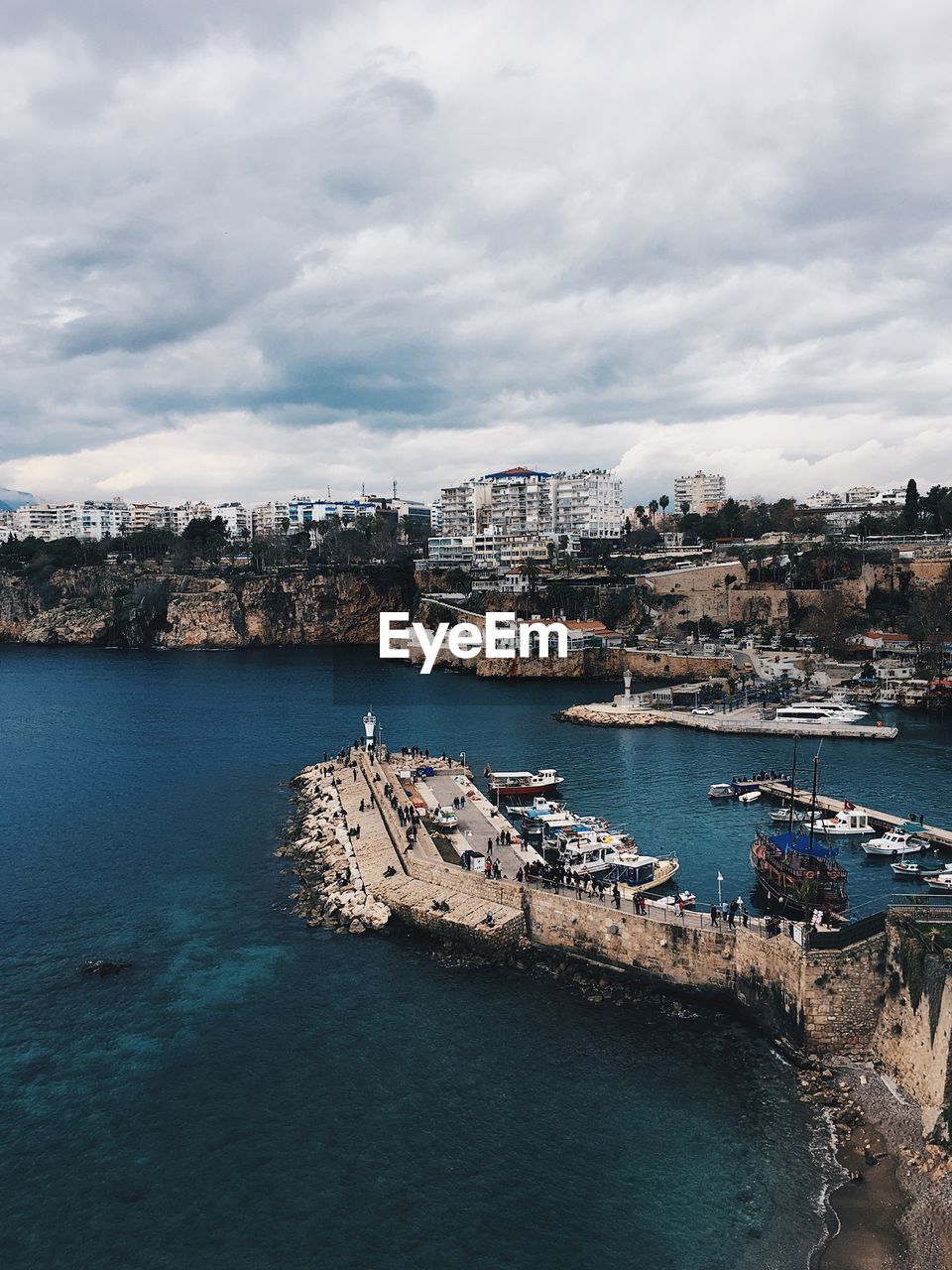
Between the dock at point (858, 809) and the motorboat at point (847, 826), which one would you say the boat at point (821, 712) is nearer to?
the dock at point (858, 809)

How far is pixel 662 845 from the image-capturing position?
38.0 meters

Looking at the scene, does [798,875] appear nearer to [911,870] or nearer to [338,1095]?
[911,870]

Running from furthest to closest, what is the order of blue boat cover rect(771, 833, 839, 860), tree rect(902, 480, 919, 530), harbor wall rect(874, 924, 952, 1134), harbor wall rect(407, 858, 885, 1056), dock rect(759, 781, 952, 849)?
tree rect(902, 480, 919, 530), dock rect(759, 781, 952, 849), blue boat cover rect(771, 833, 839, 860), harbor wall rect(407, 858, 885, 1056), harbor wall rect(874, 924, 952, 1134)

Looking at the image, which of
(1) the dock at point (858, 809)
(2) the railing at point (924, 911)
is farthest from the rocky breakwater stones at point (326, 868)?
(1) the dock at point (858, 809)

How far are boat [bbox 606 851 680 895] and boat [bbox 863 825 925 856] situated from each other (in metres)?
9.16

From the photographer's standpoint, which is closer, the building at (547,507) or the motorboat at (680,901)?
the motorboat at (680,901)

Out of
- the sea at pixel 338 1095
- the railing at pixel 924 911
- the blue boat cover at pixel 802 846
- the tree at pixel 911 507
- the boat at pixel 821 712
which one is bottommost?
the sea at pixel 338 1095

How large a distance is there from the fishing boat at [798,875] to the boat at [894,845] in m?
4.66

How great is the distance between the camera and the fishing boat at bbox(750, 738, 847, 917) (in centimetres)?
2931

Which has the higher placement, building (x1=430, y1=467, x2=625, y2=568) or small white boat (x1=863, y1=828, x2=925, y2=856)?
building (x1=430, y1=467, x2=625, y2=568)

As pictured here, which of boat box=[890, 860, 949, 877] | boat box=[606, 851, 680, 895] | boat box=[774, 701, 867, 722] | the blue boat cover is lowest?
boat box=[890, 860, 949, 877]

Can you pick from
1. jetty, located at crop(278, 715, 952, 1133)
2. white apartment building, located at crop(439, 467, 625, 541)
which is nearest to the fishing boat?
jetty, located at crop(278, 715, 952, 1133)

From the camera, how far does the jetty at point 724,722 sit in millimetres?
61812

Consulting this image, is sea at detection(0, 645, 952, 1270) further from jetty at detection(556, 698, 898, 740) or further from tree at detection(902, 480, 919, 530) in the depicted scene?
tree at detection(902, 480, 919, 530)
